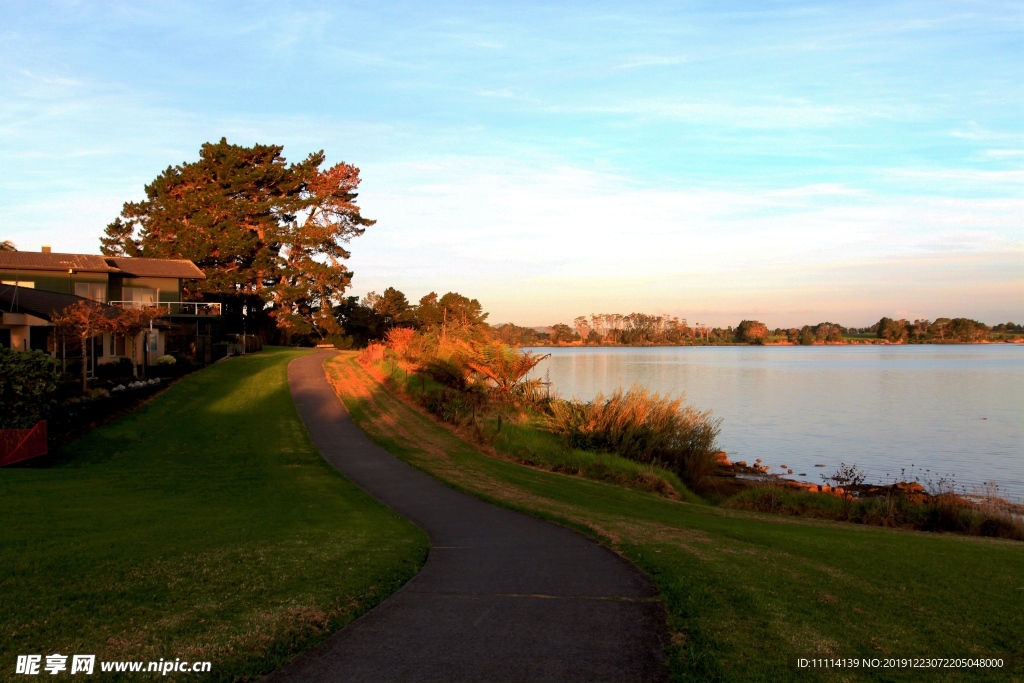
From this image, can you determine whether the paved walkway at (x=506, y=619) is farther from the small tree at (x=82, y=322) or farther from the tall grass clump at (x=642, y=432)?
the small tree at (x=82, y=322)

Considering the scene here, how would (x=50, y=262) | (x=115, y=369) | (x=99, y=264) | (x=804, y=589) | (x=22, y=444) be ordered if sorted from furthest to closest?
(x=99, y=264), (x=50, y=262), (x=115, y=369), (x=22, y=444), (x=804, y=589)

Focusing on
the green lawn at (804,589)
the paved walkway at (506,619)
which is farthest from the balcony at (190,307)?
the paved walkway at (506,619)

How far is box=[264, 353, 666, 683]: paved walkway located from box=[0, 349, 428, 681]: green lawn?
391 mm

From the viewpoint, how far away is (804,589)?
25.7ft

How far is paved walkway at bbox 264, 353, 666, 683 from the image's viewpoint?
5.60m

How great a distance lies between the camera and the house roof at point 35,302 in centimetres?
2669

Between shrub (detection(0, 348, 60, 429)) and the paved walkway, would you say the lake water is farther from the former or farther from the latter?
shrub (detection(0, 348, 60, 429))

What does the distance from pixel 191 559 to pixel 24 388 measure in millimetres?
12245

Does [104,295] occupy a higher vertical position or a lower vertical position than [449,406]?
higher

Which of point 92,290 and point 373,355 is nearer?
point 373,355

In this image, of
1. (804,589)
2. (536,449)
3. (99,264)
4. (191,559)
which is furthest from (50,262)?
(804,589)

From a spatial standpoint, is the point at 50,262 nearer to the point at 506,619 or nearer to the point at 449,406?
the point at 449,406

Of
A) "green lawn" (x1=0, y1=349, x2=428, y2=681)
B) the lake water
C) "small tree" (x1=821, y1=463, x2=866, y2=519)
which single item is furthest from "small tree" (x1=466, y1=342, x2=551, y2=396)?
"green lawn" (x1=0, y1=349, x2=428, y2=681)

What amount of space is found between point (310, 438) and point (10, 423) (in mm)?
7464
